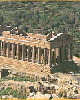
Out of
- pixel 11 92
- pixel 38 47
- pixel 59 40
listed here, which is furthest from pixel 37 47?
pixel 11 92

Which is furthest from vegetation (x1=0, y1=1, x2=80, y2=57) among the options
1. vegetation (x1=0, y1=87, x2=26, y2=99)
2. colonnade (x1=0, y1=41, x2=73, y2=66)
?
vegetation (x1=0, y1=87, x2=26, y2=99)

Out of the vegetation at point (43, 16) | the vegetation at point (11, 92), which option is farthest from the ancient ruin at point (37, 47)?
the vegetation at point (43, 16)

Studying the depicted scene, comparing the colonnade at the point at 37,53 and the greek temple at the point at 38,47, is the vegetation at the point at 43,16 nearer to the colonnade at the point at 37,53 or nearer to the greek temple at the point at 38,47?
the colonnade at the point at 37,53

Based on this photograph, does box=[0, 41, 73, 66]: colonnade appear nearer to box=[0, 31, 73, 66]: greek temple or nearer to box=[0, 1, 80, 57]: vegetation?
box=[0, 31, 73, 66]: greek temple

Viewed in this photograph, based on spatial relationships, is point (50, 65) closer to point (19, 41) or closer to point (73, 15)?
point (19, 41)

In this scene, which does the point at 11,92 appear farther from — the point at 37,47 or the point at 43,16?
the point at 43,16

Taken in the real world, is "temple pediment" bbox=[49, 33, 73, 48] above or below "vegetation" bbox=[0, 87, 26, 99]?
above
